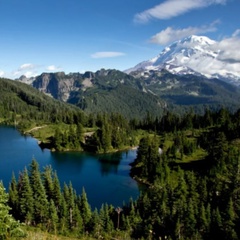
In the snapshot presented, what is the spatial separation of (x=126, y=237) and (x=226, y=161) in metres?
69.6

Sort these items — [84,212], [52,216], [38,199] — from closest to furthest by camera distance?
[52,216], [38,199], [84,212]

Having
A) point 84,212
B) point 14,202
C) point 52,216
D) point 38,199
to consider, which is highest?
point 38,199

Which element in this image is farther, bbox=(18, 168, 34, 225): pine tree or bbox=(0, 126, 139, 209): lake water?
bbox=(0, 126, 139, 209): lake water

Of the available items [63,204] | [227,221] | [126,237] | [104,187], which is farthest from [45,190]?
[104,187]

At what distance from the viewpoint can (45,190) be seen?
3260 inches

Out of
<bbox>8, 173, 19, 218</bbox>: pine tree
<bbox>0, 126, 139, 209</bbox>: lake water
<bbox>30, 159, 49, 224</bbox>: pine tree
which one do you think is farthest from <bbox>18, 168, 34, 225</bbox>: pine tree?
<bbox>0, 126, 139, 209</bbox>: lake water

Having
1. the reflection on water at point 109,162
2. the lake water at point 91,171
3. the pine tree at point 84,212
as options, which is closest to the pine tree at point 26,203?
the pine tree at point 84,212

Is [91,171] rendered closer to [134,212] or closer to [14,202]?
[134,212]

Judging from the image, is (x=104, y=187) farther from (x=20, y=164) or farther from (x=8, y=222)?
(x=8, y=222)

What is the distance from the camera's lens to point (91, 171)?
15925cm

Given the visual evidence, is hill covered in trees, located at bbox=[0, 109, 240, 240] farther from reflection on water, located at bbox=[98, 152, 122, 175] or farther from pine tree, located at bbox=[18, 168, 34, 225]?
reflection on water, located at bbox=[98, 152, 122, 175]

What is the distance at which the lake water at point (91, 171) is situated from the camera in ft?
406

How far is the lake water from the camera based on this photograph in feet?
406

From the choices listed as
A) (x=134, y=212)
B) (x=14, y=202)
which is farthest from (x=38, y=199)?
(x=134, y=212)
